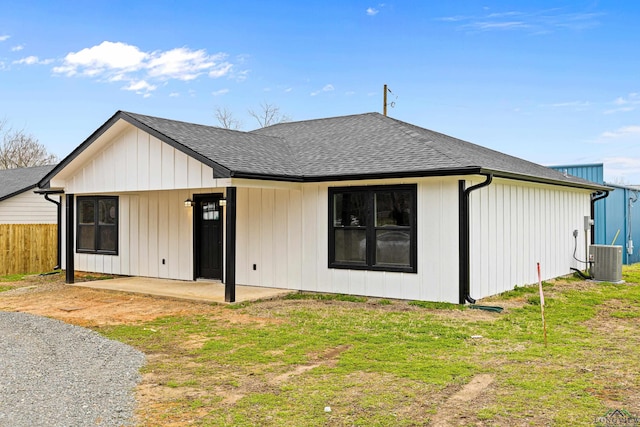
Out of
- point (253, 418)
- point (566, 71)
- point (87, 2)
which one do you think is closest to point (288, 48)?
point (87, 2)

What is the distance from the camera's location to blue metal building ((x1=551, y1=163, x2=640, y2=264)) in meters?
18.2

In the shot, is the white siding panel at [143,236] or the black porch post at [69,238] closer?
the black porch post at [69,238]

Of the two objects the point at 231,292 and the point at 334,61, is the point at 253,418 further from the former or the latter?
the point at 334,61

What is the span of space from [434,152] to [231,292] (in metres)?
4.58

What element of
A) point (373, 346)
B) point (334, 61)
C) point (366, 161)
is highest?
point (334, 61)

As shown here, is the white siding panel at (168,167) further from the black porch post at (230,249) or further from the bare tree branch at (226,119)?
the bare tree branch at (226,119)

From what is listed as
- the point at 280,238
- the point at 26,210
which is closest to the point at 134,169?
the point at 280,238

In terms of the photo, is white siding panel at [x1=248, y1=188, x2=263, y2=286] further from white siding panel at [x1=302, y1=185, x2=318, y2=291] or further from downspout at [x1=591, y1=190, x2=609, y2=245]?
downspout at [x1=591, y1=190, x2=609, y2=245]

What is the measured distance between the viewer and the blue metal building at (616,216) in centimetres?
1823

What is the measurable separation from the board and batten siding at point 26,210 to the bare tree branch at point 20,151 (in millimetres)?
21615

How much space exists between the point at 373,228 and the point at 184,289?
4.27 metres

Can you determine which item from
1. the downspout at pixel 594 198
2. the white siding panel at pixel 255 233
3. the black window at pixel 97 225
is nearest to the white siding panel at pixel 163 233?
the black window at pixel 97 225

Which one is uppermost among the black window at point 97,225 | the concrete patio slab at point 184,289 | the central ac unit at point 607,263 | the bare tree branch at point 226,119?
the bare tree branch at point 226,119

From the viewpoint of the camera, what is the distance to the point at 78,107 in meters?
30.3
